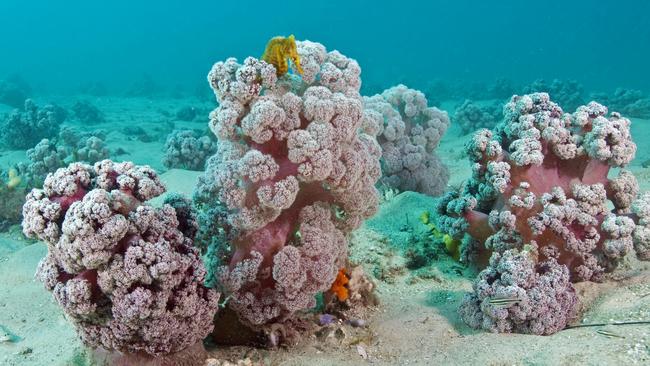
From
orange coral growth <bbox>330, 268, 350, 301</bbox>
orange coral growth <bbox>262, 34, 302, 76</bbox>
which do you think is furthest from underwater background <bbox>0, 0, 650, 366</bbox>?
orange coral growth <bbox>262, 34, 302, 76</bbox>

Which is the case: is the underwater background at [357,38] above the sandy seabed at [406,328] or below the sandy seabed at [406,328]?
above

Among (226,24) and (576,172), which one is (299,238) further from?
(226,24)

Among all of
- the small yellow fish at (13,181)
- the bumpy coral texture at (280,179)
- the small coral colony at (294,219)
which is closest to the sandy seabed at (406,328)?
the small coral colony at (294,219)

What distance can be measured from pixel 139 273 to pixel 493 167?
12.2 feet

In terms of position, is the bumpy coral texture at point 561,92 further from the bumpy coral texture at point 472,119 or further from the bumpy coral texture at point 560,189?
the bumpy coral texture at point 560,189

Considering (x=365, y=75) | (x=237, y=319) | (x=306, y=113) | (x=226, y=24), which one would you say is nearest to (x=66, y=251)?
(x=237, y=319)

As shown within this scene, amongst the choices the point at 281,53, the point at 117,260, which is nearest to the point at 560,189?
the point at 281,53

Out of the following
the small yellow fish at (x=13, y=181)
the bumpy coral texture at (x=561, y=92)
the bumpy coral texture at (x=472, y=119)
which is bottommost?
the small yellow fish at (x=13, y=181)

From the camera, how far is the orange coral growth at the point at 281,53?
3662 mm

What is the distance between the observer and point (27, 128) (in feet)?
50.8

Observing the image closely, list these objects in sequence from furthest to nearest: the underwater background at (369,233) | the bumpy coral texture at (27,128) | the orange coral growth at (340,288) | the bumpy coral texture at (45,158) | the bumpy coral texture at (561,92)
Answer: the bumpy coral texture at (561,92), the bumpy coral texture at (27,128), the bumpy coral texture at (45,158), the orange coral growth at (340,288), the underwater background at (369,233)

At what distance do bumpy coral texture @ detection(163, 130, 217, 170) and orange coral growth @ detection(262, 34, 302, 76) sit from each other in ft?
29.1

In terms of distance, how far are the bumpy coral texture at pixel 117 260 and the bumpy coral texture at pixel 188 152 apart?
29.7ft

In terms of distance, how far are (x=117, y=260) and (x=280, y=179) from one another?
51.1 inches
